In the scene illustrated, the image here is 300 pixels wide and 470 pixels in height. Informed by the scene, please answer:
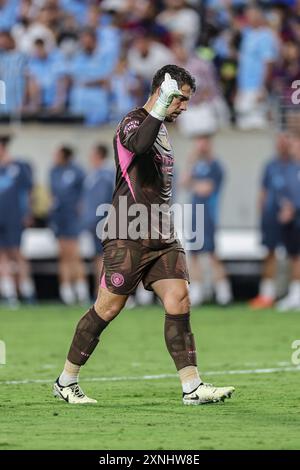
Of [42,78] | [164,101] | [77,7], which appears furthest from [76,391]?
[77,7]

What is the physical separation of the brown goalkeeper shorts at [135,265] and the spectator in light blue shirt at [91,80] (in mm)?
12141

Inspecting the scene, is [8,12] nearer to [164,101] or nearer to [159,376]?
[159,376]

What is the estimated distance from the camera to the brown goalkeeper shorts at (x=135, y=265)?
889cm

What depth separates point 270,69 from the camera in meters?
20.4

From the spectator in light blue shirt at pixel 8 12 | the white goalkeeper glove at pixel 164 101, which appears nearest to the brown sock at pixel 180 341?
the white goalkeeper glove at pixel 164 101

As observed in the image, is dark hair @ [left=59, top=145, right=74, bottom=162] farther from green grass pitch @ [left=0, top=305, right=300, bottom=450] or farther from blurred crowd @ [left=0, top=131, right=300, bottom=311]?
green grass pitch @ [left=0, top=305, right=300, bottom=450]

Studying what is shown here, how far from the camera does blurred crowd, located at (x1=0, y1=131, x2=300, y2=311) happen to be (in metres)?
19.0

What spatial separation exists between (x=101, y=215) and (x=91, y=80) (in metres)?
3.32

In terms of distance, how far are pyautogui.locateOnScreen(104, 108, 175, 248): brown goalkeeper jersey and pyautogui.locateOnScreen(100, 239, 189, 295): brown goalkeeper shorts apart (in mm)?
62

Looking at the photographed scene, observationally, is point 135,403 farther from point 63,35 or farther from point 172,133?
point 63,35

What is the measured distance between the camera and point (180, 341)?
29.2ft

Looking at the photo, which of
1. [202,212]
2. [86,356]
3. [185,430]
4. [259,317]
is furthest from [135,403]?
[202,212]

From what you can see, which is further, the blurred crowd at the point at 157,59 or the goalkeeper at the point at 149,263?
the blurred crowd at the point at 157,59

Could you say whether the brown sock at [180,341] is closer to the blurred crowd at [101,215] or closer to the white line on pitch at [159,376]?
the white line on pitch at [159,376]
